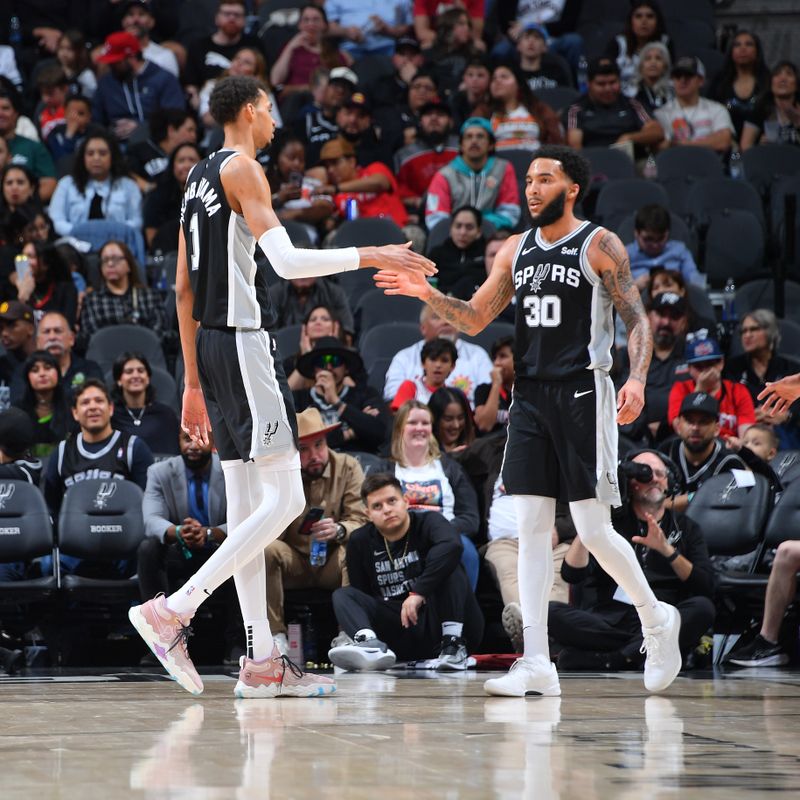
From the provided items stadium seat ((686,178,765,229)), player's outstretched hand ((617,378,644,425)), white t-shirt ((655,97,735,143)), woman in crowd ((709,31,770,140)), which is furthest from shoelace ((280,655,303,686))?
woman in crowd ((709,31,770,140))

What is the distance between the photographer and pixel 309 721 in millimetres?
4688

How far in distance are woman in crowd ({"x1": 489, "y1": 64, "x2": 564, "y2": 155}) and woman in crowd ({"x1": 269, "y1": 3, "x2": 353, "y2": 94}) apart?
2.15 m

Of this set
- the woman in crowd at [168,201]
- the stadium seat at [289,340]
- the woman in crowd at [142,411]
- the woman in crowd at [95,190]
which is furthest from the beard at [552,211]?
the woman in crowd at [95,190]

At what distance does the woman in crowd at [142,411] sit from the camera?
9346 mm

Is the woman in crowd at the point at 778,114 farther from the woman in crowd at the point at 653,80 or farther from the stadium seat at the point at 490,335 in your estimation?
the stadium seat at the point at 490,335

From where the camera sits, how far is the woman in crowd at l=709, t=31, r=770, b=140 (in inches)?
539

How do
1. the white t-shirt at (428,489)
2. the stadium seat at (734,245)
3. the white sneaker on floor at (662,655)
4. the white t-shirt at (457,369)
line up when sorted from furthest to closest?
the stadium seat at (734,245) → the white t-shirt at (457,369) → the white t-shirt at (428,489) → the white sneaker on floor at (662,655)

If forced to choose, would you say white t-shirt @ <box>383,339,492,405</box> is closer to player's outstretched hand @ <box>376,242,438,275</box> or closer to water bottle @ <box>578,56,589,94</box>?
player's outstretched hand @ <box>376,242,438,275</box>

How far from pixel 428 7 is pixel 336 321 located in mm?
6575

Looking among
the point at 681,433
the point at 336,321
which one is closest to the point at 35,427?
the point at 336,321

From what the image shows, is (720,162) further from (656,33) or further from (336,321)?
(336,321)

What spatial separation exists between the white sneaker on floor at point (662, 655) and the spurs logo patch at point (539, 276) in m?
1.43

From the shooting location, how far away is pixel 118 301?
1068 centimetres

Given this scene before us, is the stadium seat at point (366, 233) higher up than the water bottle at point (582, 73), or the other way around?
the water bottle at point (582, 73)
